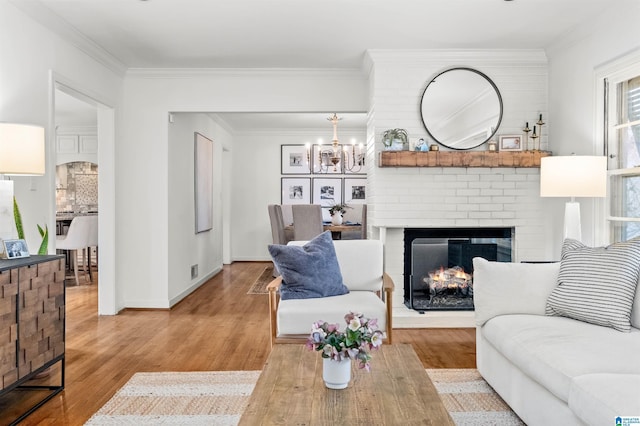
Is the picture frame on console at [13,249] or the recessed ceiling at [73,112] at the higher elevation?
the recessed ceiling at [73,112]

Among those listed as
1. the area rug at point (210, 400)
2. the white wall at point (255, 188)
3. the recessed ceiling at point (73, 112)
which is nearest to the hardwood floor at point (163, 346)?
the area rug at point (210, 400)

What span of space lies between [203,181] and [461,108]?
145 inches

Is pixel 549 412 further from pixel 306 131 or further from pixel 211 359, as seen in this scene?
pixel 306 131

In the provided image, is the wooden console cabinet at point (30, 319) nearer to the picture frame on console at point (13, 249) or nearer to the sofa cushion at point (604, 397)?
the picture frame on console at point (13, 249)

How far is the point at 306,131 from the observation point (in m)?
9.28

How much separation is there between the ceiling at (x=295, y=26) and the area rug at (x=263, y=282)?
280cm

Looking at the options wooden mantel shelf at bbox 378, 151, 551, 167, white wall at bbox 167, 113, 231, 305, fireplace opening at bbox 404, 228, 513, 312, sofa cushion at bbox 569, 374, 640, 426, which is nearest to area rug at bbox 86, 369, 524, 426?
sofa cushion at bbox 569, 374, 640, 426

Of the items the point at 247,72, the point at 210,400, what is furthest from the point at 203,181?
the point at 210,400

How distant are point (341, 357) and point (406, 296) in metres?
2.95

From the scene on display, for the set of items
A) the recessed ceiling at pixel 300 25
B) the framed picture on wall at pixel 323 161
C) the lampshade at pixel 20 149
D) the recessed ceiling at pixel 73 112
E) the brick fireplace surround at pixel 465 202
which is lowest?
the brick fireplace surround at pixel 465 202

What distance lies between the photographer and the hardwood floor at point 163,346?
2936 mm

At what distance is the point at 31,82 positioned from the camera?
3617 millimetres

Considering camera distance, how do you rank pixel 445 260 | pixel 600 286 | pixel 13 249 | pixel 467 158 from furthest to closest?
pixel 445 260 < pixel 467 158 < pixel 13 249 < pixel 600 286

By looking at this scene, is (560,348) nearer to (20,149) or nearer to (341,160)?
(20,149)
